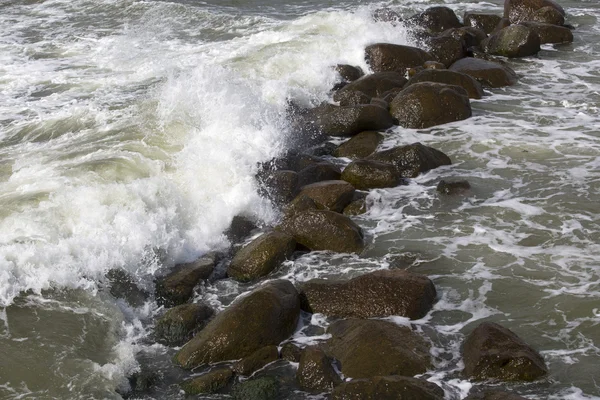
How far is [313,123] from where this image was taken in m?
10.5

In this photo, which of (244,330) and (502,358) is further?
(244,330)

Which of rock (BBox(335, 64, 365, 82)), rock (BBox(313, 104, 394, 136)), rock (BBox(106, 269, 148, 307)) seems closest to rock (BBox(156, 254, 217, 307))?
rock (BBox(106, 269, 148, 307))

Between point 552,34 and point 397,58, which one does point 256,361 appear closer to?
point 397,58

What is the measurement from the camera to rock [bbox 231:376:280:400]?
535cm

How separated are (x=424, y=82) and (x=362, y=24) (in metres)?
4.44

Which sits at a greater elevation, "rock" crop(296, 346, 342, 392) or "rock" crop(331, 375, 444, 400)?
"rock" crop(331, 375, 444, 400)

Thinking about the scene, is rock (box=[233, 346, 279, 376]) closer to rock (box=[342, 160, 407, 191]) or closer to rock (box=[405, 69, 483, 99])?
rock (box=[342, 160, 407, 191])

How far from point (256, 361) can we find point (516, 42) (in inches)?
378

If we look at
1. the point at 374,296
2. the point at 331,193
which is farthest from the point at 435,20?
the point at 374,296

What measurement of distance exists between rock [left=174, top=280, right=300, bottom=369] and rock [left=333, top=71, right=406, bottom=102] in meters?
5.83

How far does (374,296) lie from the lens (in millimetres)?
6301

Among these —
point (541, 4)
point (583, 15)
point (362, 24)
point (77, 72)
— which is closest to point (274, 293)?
point (77, 72)

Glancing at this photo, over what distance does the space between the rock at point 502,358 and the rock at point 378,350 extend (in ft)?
1.16

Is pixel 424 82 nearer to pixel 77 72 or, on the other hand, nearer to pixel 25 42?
pixel 77 72
